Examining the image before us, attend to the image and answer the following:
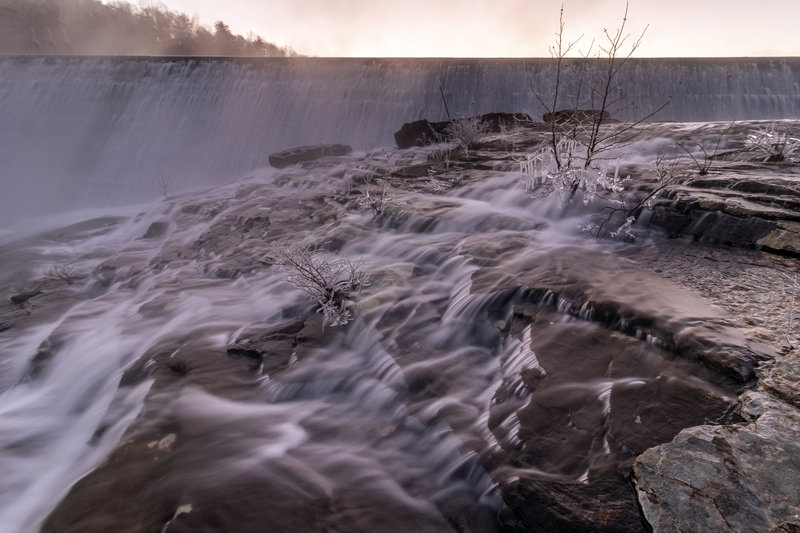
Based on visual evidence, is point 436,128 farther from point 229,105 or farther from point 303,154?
point 229,105

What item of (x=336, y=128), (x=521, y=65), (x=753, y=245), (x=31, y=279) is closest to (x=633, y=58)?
(x=521, y=65)

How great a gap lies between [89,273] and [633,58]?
42.7 feet

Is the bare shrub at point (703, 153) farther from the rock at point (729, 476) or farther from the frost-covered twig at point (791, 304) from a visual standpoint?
the rock at point (729, 476)

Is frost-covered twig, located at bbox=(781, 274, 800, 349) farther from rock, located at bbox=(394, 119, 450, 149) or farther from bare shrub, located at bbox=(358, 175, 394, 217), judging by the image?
rock, located at bbox=(394, 119, 450, 149)

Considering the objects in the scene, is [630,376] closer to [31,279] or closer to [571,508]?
[571,508]

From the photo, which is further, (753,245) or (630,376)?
(753,245)

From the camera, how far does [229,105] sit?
13773mm

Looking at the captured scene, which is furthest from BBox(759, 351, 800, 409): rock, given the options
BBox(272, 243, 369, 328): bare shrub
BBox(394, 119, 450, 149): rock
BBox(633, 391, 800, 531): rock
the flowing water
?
BBox(394, 119, 450, 149): rock

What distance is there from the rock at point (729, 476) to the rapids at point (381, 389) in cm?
9

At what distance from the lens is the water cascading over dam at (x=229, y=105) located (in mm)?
10664

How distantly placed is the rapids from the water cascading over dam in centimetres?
830

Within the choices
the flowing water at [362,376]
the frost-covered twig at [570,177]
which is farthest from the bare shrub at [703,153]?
the flowing water at [362,376]

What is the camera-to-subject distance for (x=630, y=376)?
2107 mm

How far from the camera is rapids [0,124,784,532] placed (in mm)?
1817
